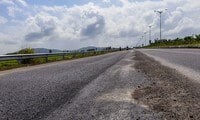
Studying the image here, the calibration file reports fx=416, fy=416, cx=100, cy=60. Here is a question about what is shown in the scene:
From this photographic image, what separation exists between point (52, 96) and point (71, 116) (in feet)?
9.64

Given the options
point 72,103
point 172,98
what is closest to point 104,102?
point 72,103

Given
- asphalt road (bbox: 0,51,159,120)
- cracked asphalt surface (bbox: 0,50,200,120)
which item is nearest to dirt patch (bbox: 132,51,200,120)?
cracked asphalt surface (bbox: 0,50,200,120)

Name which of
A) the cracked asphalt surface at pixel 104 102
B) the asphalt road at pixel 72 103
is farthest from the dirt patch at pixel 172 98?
the asphalt road at pixel 72 103

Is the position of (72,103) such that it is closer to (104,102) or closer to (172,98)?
(104,102)

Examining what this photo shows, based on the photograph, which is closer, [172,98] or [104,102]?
[104,102]

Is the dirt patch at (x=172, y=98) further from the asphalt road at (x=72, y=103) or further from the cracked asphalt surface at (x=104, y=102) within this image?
the asphalt road at (x=72, y=103)

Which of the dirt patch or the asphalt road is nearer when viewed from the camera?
the dirt patch

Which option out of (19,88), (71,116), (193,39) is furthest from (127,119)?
(193,39)

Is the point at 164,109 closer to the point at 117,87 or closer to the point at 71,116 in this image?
the point at 71,116

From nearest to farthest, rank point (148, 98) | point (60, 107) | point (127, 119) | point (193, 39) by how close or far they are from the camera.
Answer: point (127, 119) < point (60, 107) < point (148, 98) < point (193, 39)

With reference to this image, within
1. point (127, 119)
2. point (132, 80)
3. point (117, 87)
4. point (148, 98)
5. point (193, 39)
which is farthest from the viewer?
point (193, 39)

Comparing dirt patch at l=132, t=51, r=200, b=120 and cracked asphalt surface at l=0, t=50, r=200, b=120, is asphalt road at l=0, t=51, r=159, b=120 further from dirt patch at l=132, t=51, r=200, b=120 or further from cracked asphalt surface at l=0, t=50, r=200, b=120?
dirt patch at l=132, t=51, r=200, b=120

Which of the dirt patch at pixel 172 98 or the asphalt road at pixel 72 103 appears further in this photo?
the asphalt road at pixel 72 103

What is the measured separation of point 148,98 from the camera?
874 centimetres
